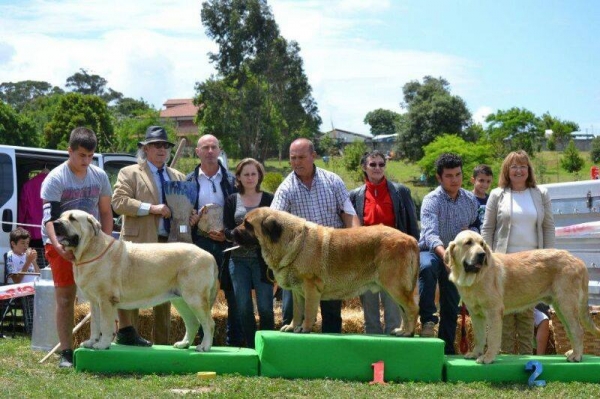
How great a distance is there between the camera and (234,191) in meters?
8.46

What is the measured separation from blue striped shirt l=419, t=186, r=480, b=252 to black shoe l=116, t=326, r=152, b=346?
2.96m

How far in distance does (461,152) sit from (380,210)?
137 ft

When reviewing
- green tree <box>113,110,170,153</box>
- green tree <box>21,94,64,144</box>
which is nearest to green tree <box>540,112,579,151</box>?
green tree <box>113,110,170,153</box>

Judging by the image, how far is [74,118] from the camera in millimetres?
52312

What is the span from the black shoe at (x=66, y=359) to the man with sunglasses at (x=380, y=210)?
301 cm

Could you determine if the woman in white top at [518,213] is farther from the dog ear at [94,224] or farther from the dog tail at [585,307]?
the dog ear at [94,224]

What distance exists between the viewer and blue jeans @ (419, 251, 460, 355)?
25.6 ft

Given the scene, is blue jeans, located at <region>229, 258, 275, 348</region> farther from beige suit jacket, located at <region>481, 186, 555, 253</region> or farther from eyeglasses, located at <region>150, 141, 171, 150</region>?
beige suit jacket, located at <region>481, 186, 555, 253</region>

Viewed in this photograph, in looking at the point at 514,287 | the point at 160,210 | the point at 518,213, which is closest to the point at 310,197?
the point at 160,210

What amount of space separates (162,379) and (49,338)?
8.39ft

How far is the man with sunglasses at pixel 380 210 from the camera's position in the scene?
317 inches

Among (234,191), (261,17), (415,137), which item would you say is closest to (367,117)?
Answer: (415,137)

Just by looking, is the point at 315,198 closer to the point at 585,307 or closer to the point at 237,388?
the point at 237,388

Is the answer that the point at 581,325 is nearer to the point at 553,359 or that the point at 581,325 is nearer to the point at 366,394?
the point at 553,359
